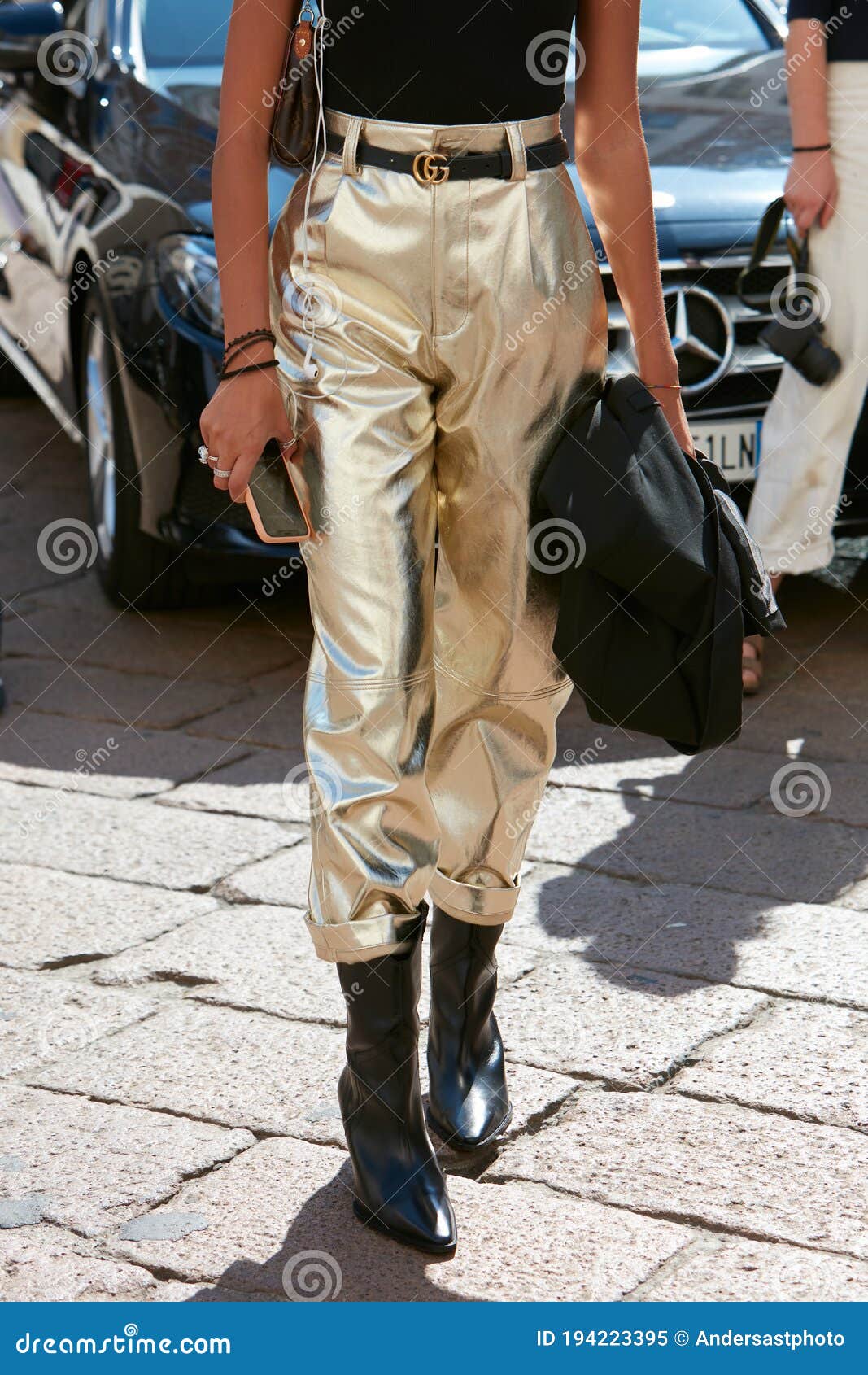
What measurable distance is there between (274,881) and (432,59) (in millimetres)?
1709

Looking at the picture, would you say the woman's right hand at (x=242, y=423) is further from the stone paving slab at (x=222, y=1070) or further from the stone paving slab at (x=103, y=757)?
the stone paving slab at (x=103, y=757)

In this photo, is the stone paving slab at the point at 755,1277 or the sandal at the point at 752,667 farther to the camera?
the sandal at the point at 752,667

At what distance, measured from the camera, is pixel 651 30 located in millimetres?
5148

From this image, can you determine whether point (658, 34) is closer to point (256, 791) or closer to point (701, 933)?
point (256, 791)

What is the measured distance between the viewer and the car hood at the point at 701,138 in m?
4.23

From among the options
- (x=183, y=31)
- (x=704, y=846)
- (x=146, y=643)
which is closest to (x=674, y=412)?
(x=704, y=846)

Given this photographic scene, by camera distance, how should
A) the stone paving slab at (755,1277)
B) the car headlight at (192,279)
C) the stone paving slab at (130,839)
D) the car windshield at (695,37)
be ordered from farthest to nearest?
the car windshield at (695,37)
the car headlight at (192,279)
the stone paving slab at (130,839)
the stone paving slab at (755,1277)

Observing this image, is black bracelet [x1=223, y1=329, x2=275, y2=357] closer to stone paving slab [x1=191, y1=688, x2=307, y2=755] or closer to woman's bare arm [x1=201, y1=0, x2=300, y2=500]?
woman's bare arm [x1=201, y1=0, x2=300, y2=500]

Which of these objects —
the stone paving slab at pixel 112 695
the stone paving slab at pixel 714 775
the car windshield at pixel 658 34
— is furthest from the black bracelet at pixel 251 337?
the car windshield at pixel 658 34

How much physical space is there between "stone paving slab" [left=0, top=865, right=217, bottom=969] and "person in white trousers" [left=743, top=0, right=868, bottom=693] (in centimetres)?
164

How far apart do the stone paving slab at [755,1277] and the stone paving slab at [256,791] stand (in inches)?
65.1

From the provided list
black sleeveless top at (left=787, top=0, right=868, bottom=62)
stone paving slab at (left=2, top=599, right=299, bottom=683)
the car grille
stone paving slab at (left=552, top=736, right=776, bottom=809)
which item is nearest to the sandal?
stone paving slab at (left=552, top=736, right=776, bottom=809)

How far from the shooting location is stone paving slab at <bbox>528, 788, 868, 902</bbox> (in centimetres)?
321

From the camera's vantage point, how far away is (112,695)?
435cm
